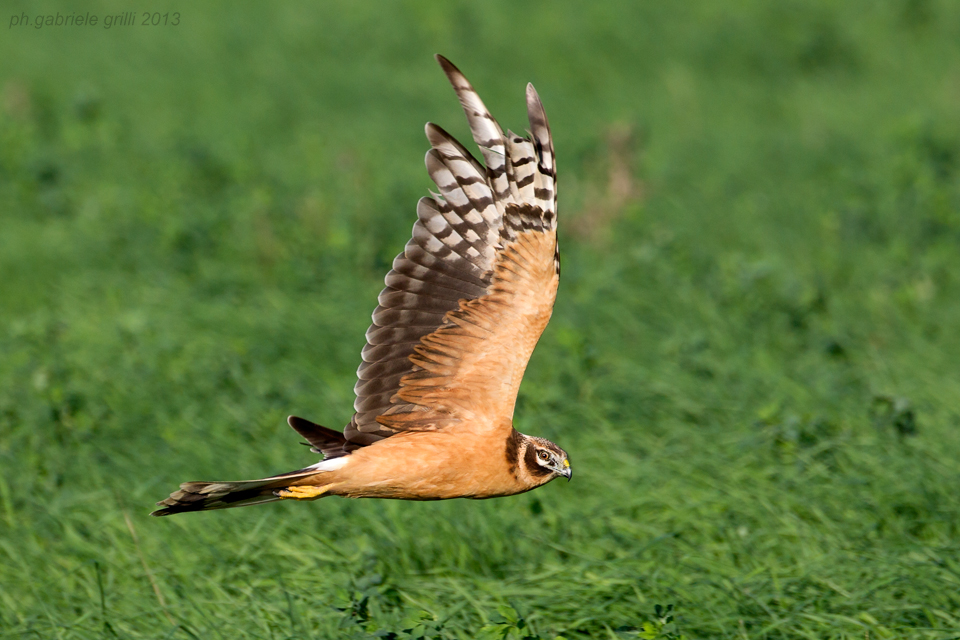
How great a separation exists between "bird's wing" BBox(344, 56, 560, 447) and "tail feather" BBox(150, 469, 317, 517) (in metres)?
0.43

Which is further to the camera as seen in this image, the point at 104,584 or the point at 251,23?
the point at 251,23

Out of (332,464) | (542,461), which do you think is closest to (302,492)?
(332,464)

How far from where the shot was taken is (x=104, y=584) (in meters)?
4.92

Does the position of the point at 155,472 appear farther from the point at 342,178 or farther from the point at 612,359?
the point at 342,178

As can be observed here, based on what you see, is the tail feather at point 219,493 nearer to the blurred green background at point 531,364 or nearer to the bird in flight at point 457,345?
the bird in flight at point 457,345

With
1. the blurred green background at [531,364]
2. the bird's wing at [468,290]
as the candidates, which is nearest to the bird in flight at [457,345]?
the bird's wing at [468,290]

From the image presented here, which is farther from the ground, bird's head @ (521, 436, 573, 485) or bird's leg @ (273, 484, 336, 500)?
bird's head @ (521, 436, 573, 485)

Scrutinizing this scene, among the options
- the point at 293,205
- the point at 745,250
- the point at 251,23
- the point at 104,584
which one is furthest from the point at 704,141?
the point at 104,584

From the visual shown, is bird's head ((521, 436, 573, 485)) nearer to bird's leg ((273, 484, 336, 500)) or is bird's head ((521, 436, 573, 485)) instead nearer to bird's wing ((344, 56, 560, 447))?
bird's wing ((344, 56, 560, 447))

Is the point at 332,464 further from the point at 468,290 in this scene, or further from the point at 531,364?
the point at 531,364

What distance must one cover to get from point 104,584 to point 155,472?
1.05 m

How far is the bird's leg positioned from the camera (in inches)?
160

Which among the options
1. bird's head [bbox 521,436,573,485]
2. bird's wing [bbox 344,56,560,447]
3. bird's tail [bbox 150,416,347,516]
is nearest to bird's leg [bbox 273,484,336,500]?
bird's tail [bbox 150,416,347,516]

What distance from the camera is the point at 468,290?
426 centimetres
